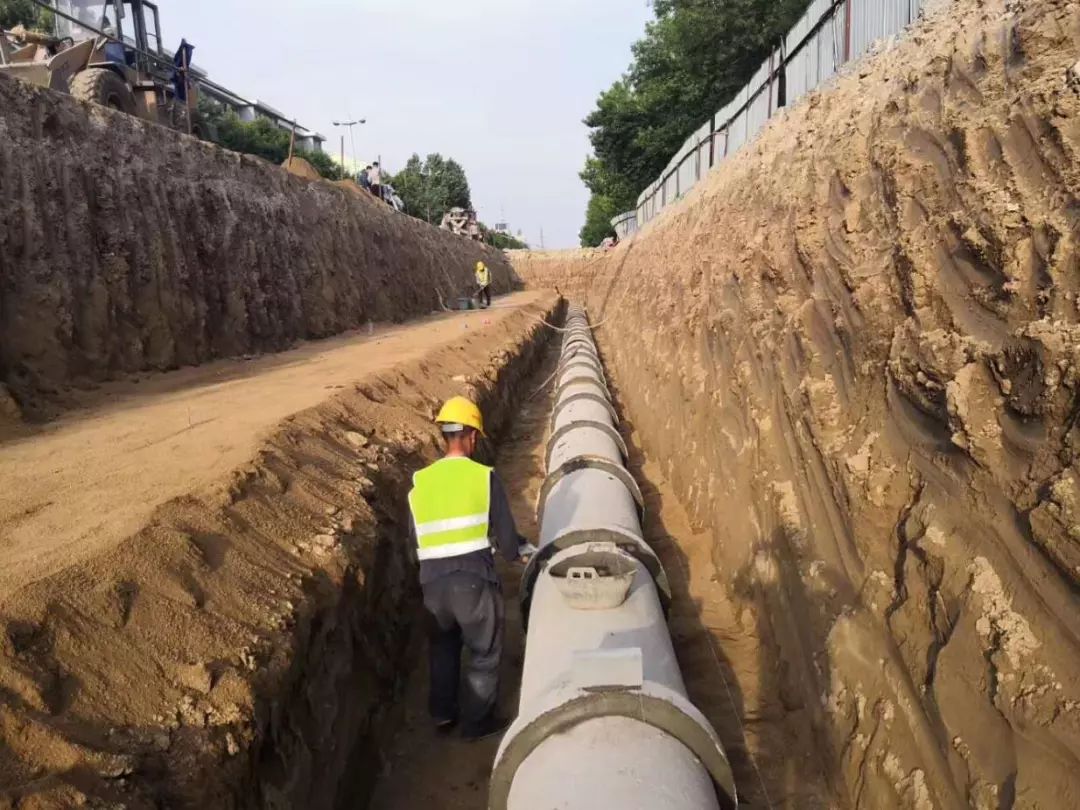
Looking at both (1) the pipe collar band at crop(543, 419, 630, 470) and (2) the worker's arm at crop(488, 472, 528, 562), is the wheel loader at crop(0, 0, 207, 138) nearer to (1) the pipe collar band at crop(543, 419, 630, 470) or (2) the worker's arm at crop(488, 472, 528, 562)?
(1) the pipe collar band at crop(543, 419, 630, 470)

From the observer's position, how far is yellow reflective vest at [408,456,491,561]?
12.3 feet

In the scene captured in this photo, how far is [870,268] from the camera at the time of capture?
3.84m

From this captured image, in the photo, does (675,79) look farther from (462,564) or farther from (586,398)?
(462,564)

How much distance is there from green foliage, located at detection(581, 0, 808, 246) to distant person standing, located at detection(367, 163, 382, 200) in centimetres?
967

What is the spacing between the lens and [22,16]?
2783 centimetres

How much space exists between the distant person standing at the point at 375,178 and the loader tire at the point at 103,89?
1329 cm

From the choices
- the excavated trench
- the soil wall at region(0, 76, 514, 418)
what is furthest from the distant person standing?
the excavated trench

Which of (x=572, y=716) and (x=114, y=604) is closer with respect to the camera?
(x=572, y=716)

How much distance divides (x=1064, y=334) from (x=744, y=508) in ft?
9.32

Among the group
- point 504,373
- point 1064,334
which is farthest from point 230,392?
point 1064,334

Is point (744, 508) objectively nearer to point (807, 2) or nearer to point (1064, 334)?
point (1064, 334)

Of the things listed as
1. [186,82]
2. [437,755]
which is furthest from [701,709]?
[186,82]

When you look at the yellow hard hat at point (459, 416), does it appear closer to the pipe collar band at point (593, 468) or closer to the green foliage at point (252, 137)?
the pipe collar band at point (593, 468)

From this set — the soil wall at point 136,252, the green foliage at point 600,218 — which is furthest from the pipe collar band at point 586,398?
the green foliage at point 600,218
